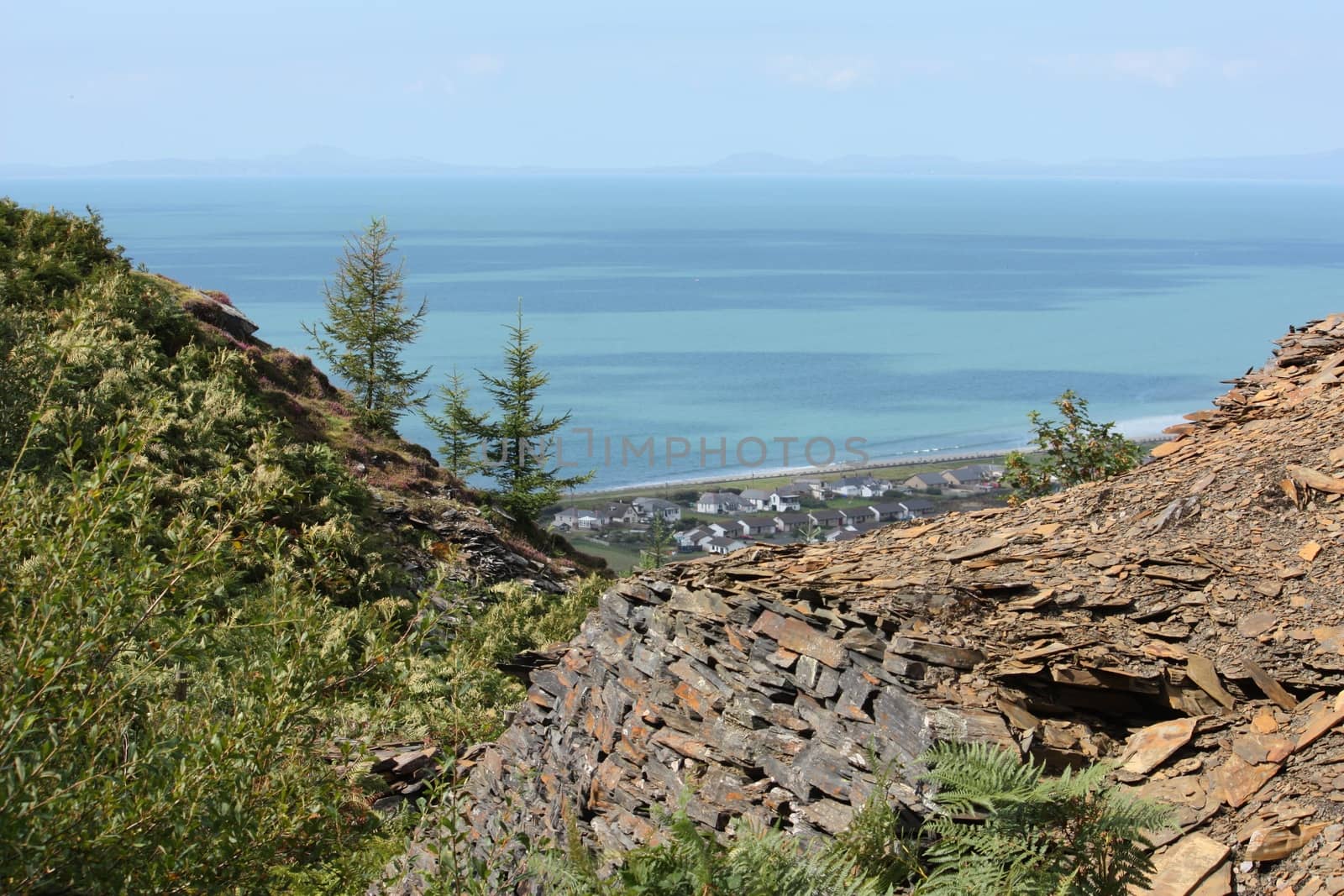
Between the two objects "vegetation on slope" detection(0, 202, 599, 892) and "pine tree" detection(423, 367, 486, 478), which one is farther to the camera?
"pine tree" detection(423, 367, 486, 478)

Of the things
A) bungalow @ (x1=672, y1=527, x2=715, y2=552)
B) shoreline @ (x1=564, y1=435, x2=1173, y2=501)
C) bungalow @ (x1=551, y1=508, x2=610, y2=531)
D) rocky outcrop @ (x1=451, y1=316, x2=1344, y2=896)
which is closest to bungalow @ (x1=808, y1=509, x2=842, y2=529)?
bungalow @ (x1=672, y1=527, x2=715, y2=552)

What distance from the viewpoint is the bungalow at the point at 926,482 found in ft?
207

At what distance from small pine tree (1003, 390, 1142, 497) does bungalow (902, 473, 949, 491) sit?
45.6 m

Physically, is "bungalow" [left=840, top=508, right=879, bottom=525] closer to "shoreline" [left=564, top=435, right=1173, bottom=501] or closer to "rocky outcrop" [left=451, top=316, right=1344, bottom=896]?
"shoreline" [left=564, top=435, right=1173, bottom=501]

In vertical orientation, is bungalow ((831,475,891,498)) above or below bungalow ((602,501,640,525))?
above

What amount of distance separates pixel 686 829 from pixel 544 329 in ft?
422

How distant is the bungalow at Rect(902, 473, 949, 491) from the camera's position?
Result: 207ft

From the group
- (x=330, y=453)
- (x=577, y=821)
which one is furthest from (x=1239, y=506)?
(x=330, y=453)

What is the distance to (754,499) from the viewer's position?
6575 centimetres

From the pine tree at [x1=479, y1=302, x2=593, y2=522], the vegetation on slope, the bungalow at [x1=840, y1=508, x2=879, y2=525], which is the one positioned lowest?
the bungalow at [x1=840, y1=508, x2=879, y2=525]

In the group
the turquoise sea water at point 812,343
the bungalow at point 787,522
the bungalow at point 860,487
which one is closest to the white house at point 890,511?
the bungalow at point 787,522

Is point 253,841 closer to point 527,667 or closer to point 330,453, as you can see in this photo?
point 527,667

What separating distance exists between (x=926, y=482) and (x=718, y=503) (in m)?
12.1

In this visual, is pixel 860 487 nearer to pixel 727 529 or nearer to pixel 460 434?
pixel 727 529
